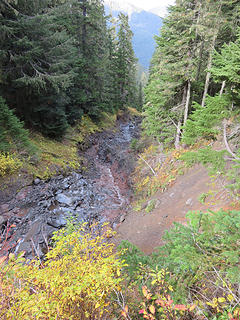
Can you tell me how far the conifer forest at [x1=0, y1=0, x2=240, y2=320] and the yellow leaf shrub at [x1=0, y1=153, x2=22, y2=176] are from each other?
0.06 m

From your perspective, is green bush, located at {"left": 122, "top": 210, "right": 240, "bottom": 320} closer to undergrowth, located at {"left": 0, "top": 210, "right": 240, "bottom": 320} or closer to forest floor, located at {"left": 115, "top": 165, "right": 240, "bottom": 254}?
undergrowth, located at {"left": 0, "top": 210, "right": 240, "bottom": 320}

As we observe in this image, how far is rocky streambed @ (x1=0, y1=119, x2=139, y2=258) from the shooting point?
313 inches

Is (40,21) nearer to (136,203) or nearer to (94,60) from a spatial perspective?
(94,60)

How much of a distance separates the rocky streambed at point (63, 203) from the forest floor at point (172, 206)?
1.26 metres

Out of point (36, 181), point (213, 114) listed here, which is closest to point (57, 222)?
point (36, 181)

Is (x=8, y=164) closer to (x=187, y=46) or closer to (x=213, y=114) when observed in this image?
(x=213, y=114)

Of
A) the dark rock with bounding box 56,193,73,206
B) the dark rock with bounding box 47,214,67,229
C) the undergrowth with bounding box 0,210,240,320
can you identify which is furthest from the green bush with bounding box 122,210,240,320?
the dark rock with bounding box 56,193,73,206

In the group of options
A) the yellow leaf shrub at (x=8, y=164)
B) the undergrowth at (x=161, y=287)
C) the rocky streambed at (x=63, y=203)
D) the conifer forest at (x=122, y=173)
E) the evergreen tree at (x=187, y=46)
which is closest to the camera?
the undergrowth at (x=161, y=287)

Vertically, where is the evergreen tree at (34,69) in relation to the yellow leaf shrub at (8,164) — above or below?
above

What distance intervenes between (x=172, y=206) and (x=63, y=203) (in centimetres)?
653

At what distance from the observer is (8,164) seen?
10.4 m

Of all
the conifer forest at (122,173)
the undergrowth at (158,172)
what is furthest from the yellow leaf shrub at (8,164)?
the undergrowth at (158,172)

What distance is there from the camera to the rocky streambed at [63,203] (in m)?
7.94

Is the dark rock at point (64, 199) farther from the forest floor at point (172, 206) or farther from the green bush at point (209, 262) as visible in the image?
the green bush at point (209, 262)
